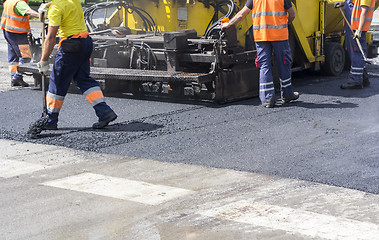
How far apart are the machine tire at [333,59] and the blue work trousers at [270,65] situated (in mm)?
2536

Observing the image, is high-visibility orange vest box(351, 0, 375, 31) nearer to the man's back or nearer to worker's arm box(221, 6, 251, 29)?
worker's arm box(221, 6, 251, 29)

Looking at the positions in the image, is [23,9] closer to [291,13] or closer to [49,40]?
[49,40]

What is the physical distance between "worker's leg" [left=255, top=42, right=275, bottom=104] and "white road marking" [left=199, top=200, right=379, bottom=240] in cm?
389

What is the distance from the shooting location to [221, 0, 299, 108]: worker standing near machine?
27.6 feet

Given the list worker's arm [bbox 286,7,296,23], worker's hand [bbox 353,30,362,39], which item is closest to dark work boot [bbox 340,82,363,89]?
worker's hand [bbox 353,30,362,39]

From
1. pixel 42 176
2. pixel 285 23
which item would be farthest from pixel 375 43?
pixel 42 176

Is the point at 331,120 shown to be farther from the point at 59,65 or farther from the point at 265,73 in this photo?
the point at 59,65

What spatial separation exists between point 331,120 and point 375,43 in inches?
195

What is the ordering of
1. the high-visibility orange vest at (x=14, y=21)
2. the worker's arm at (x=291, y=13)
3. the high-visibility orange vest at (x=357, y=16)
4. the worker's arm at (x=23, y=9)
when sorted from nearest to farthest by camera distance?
the worker's arm at (x=291, y=13) → the high-visibility orange vest at (x=357, y=16) → the worker's arm at (x=23, y=9) → the high-visibility orange vest at (x=14, y=21)

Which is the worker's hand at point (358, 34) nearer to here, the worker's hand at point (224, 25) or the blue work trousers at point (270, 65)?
the blue work trousers at point (270, 65)

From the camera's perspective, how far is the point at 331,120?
7.55m

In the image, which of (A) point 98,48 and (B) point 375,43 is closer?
(A) point 98,48

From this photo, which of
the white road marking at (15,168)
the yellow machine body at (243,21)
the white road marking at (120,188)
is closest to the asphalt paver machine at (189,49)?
the yellow machine body at (243,21)

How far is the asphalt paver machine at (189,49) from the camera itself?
8617 mm
